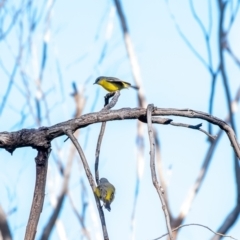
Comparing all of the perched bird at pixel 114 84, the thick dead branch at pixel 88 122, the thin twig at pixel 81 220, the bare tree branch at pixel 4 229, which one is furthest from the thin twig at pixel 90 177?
the thin twig at pixel 81 220

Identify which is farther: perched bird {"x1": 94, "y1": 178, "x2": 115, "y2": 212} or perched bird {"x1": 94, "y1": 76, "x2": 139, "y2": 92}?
perched bird {"x1": 94, "y1": 76, "x2": 139, "y2": 92}

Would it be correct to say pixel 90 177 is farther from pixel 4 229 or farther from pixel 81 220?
pixel 81 220

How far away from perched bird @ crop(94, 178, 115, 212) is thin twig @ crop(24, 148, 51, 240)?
0.17ft

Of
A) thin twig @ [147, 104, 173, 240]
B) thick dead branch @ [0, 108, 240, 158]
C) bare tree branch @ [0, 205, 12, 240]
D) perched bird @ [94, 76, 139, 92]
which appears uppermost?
bare tree branch @ [0, 205, 12, 240]

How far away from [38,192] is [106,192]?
6 cm

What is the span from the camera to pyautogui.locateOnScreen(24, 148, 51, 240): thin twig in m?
0.52

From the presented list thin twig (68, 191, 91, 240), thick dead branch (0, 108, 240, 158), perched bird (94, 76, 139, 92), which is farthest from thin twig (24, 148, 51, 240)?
thin twig (68, 191, 91, 240)

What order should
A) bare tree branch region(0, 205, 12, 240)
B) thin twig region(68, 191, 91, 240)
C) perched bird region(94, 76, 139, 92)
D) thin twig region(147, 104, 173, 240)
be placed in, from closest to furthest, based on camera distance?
thin twig region(147, 104, 173, 240), perched bird region(94, 76, 139, 92), bare tree branch region(0, 205, 12, 240), thin twig region(68, 191, 91, 240)

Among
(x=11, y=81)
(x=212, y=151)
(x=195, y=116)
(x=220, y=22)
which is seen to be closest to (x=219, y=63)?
(x=220, y=22)

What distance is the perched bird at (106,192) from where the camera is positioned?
527 mm

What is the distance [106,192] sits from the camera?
54 cm

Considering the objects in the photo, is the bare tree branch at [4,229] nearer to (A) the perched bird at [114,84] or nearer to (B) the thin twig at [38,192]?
(A) the perched bird at [114,84]

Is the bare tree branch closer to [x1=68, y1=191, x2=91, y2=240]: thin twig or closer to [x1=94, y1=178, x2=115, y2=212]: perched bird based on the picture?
[x1=68, y1=191, x2=91, y2=240]: thin twig

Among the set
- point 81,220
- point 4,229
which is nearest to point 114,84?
point 4,229
